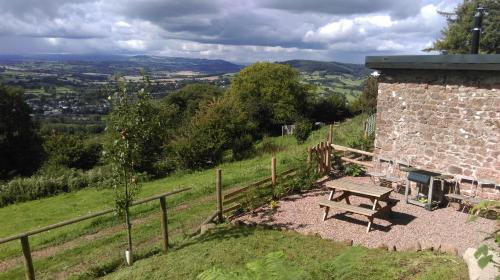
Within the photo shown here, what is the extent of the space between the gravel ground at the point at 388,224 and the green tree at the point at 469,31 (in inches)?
1281

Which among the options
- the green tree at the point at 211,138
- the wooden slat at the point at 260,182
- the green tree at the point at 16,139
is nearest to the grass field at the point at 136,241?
the wooden slat at the point at 260,182

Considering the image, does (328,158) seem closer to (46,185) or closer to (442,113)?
(442,113)

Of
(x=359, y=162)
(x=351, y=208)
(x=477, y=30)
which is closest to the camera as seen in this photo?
(x=351, y=208)

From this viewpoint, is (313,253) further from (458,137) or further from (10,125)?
(10,125)

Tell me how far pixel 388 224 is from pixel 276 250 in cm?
357

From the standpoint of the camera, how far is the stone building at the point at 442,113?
410 inches

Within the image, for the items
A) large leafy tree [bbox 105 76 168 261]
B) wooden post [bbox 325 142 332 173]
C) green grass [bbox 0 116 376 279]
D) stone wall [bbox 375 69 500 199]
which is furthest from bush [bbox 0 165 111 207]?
stone wall [bbox 375 69 500 199]

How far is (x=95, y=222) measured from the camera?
41.1 feet

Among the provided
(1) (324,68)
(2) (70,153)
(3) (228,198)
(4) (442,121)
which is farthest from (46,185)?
(1) (324,68)

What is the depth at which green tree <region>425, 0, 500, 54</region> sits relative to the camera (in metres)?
37.8

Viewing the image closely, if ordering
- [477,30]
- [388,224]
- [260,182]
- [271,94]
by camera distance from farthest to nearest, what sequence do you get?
[271,94]
[477,30]
[260,182]
[388,224]

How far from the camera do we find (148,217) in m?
12.8

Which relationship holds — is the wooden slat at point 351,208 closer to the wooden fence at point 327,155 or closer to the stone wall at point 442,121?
the stone wall at point 442,121

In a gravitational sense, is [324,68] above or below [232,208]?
below
